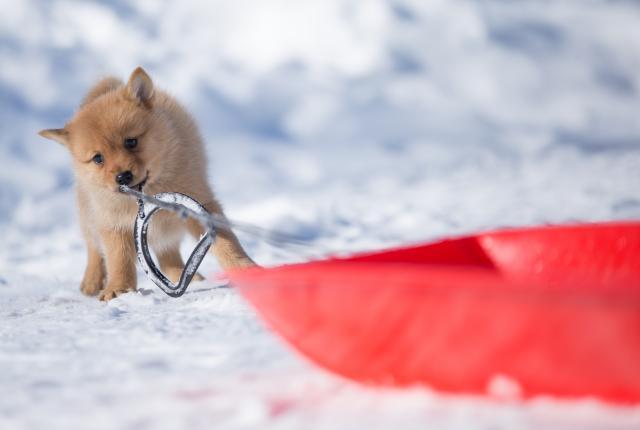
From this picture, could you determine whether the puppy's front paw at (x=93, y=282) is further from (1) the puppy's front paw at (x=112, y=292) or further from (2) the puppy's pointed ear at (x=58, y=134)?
(2) the puppy's pointed ear at (x=58, y=134)

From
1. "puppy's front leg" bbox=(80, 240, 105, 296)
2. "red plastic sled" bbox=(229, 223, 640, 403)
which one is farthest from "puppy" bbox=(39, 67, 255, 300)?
"red plastic sled" bbox=(229, 223, 640, 403)

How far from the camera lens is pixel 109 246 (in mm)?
2531

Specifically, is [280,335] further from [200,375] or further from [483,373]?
[483,373]

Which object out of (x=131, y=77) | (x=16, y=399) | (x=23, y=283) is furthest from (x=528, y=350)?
(x=23, y=283)

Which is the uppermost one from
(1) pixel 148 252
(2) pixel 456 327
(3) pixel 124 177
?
(3) pixel 124 177

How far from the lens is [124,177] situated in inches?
88.4

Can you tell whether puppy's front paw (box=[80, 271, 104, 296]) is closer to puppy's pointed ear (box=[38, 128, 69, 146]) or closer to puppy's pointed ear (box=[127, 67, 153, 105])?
puppy's pointed ear (box=[38, 128, 69, 146])

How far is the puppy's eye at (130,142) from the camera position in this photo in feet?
7.59

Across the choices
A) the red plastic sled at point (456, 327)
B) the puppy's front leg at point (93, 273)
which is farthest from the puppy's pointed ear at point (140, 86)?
the red plastic sled at point (456, 327)

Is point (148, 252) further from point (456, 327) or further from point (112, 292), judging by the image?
point (456, 327)

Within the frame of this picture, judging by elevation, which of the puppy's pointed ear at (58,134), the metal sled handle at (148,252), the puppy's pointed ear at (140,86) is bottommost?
the metal sled handle at (148,252)

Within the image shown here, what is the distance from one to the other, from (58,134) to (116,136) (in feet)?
0.92

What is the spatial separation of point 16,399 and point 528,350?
914 mm

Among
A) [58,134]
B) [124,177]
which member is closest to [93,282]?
[58,134]
